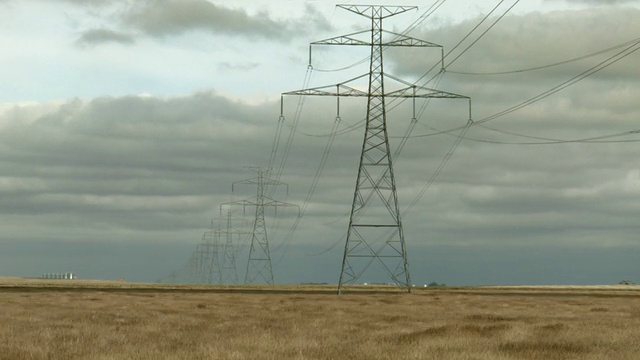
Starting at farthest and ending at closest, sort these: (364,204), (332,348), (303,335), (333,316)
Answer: (364,204), (333,316), (303,335), (332,348)

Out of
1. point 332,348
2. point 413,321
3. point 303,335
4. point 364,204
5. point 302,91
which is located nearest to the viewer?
point 332,348

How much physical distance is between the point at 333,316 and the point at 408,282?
109 ft

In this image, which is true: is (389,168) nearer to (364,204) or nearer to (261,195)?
(364,204)

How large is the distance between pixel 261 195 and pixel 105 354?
10396 cm

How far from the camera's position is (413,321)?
131 ft

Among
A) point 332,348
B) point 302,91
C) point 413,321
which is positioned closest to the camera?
point 332,348

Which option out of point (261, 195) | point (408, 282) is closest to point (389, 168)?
point (408, 282)

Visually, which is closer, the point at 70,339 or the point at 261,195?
the point at 70,339

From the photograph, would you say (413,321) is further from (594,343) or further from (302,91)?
(302,91)

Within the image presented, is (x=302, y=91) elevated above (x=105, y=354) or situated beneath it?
elevated above

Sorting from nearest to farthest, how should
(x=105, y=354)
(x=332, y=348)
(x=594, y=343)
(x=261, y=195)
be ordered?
(x=105, y=354) → (x=332, y=348) → (x=594, y=343) → (x=261, y=195)

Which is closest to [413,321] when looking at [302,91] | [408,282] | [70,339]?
[70,339]

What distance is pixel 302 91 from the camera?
6225 cm

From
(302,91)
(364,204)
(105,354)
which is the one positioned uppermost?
(302,91)
